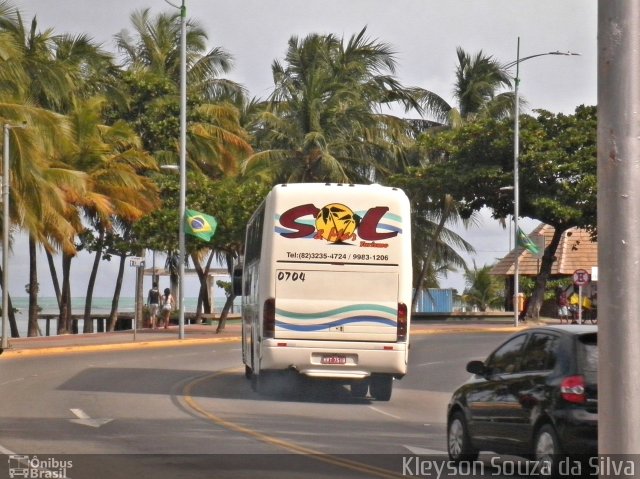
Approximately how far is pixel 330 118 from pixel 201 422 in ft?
127

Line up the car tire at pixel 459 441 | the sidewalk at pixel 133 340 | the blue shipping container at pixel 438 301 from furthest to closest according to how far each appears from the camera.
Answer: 1. the blue shipping container at pixel 438 301
2. the sidewalk at pixel 133 340
3. the car tire at pixel 459 441

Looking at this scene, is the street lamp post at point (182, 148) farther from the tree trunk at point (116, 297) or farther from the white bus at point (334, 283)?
the white bus at point (334, 283)

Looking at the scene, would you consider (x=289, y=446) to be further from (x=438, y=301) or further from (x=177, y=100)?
(x=438, y=301)

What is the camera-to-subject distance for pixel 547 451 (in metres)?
10.1

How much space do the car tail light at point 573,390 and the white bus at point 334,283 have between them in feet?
29.6

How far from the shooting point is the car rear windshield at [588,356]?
389 inches

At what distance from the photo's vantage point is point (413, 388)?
23.6 meters

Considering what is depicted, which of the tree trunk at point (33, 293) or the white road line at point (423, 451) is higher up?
the tree trunk at point (33, 293)

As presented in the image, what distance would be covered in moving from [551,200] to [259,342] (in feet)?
105

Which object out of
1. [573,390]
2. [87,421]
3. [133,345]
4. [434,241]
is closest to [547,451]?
[573,390]

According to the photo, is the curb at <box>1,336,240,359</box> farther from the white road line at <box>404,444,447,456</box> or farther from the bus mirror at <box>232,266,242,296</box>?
the white road line at <box>404,444,447,456</box>

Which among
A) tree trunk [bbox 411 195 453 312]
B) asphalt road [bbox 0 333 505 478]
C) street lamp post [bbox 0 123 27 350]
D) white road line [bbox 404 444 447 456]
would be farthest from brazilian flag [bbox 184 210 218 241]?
white road line [bbox 404 444 447 456]

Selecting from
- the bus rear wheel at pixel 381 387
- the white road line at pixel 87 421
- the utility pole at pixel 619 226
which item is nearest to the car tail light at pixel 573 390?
the utility pole at pixel 619 226

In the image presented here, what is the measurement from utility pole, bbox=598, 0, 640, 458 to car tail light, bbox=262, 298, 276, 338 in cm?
1354
